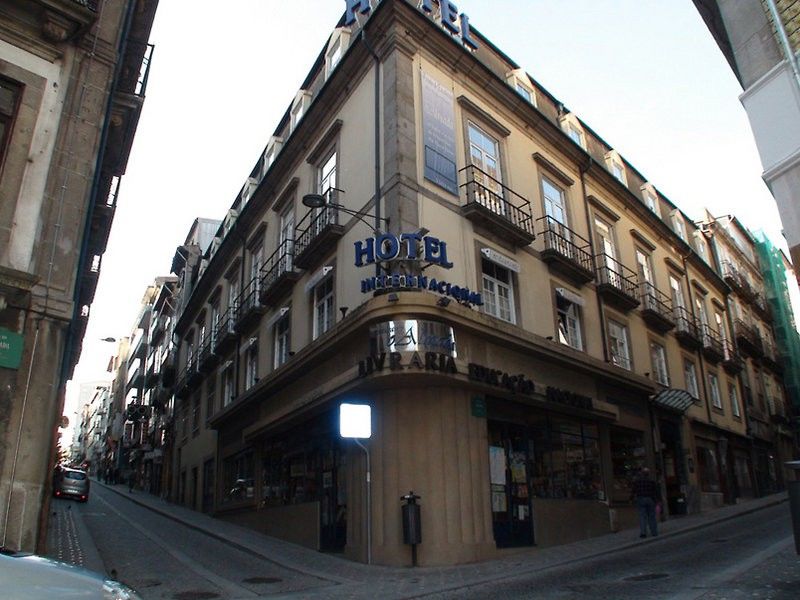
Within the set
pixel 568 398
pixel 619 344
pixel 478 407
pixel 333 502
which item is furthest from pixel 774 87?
pixel 619 344

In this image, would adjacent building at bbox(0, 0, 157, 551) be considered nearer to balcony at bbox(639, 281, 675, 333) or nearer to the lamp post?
the lamp post

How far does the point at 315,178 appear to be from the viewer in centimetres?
1861

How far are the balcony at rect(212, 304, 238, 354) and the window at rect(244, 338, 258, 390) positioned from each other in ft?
4.15

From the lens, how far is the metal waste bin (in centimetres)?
1159

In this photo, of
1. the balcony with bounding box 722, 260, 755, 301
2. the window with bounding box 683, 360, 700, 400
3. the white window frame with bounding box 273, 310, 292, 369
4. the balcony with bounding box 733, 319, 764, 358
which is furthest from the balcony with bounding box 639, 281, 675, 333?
the white window frame with bounding box 273, 310, 292, 369

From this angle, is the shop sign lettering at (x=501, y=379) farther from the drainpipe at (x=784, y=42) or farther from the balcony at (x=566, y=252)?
the drainpipe at (x=784, y=42)

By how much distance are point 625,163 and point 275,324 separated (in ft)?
53.2

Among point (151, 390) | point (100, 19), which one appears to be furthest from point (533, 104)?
point (151, 390)

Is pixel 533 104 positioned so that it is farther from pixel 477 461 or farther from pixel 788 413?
pixel 788 413

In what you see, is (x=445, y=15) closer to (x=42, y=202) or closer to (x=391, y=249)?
(x=391, y=249)

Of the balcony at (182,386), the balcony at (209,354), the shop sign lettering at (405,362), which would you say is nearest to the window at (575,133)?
the shop sign lettering at (405,362)

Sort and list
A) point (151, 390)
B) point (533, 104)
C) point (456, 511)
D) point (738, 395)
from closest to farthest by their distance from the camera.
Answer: point (456, 511) → point (533, 104) → point (738, 395) → point (151, 390)

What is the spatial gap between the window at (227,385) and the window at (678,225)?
21174mm

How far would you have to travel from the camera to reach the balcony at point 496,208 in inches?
611
